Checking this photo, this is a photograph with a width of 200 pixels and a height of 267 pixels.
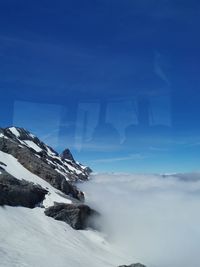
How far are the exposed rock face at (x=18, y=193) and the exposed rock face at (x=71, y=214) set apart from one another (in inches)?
99.8

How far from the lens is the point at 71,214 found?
183 ft

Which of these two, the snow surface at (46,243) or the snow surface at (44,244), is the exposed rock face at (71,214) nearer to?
the snow surface at (46,243)

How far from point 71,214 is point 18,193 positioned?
9082mm

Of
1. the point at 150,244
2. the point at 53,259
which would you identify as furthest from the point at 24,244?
the point at 150,244

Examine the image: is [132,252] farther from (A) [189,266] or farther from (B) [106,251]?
(A) [189,266]

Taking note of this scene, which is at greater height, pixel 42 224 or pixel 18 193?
pixel 18 193

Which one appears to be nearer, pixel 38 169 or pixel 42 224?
pixel 42 224

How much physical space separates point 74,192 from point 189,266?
88.2 feet

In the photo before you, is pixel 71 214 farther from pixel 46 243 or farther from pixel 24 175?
pixel 46 243

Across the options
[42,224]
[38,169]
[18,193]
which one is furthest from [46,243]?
[38,169]

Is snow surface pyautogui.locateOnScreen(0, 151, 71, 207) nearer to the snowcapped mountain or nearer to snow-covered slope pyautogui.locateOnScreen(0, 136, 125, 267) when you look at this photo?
the snowcapped mountain

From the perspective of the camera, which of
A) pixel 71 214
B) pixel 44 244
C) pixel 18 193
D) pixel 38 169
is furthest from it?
pixel 38 169

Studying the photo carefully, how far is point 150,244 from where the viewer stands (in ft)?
249

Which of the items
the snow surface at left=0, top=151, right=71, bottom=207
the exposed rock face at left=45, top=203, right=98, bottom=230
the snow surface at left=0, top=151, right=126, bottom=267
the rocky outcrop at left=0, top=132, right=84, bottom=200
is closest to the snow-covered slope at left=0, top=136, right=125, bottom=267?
the snow surface at left=0, top=151, right=126, bottom=267
